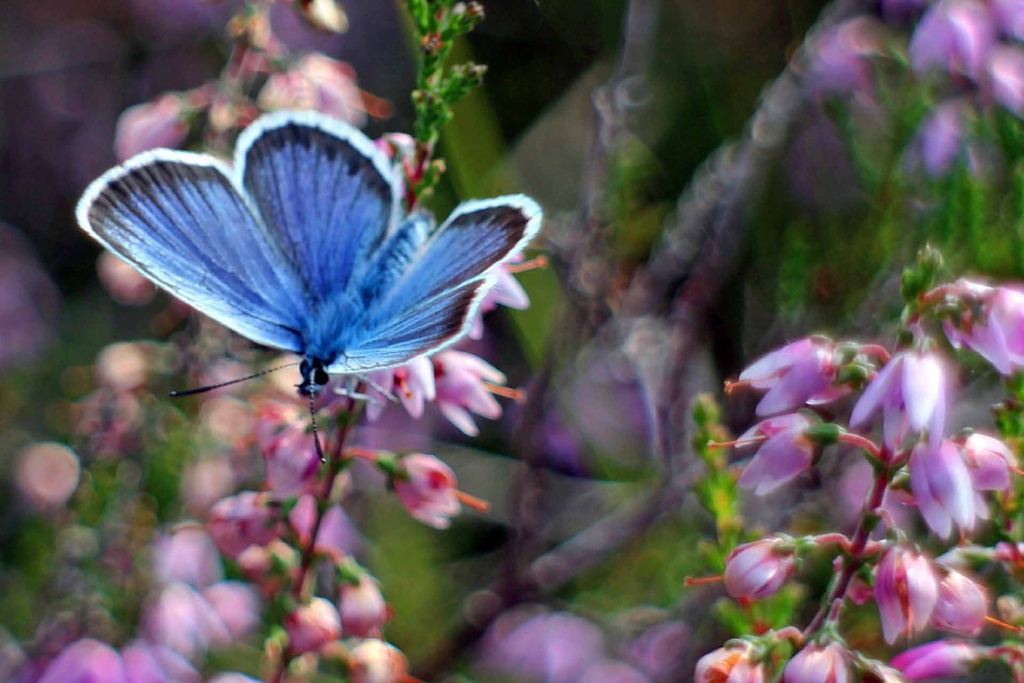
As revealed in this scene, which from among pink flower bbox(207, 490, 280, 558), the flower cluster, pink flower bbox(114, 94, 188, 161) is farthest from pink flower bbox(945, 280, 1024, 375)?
pink flower bbox(114, 94, 188, 161)

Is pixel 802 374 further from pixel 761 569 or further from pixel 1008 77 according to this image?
pixel 1008 77

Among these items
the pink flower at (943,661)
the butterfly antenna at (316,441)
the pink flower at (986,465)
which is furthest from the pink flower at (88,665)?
the pink flower at (986,465)

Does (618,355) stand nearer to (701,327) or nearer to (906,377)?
(701,327)

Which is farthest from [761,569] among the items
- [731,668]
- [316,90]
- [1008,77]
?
[1008,77]

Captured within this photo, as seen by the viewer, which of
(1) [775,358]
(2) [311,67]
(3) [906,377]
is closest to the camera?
(3) [906,377]

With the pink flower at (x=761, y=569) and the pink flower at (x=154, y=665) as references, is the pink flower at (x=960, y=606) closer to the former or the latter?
the pink flower at (x=761, y=569)

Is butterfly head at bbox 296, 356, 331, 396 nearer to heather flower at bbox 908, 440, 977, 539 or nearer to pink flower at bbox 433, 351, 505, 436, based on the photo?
pink flower at bbox 433, 351, 505, 436

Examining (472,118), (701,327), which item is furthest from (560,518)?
(472,118)
